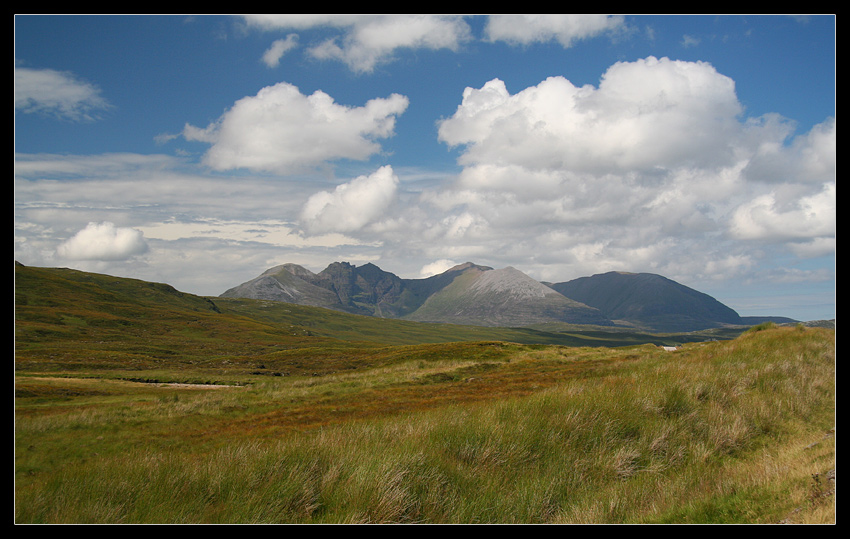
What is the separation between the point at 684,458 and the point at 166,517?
9.44m

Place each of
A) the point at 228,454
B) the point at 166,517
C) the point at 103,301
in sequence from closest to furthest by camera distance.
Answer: the point at 166,517 → the point at 228,454 → the point at 103,301

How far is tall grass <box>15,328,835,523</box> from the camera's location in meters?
6.37

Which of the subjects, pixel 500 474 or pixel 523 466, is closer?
pixel 500 474

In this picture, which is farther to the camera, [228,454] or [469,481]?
[228,454]

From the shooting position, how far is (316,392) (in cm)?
3606

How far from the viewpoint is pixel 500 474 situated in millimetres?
7848

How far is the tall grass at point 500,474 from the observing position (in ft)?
20.9
